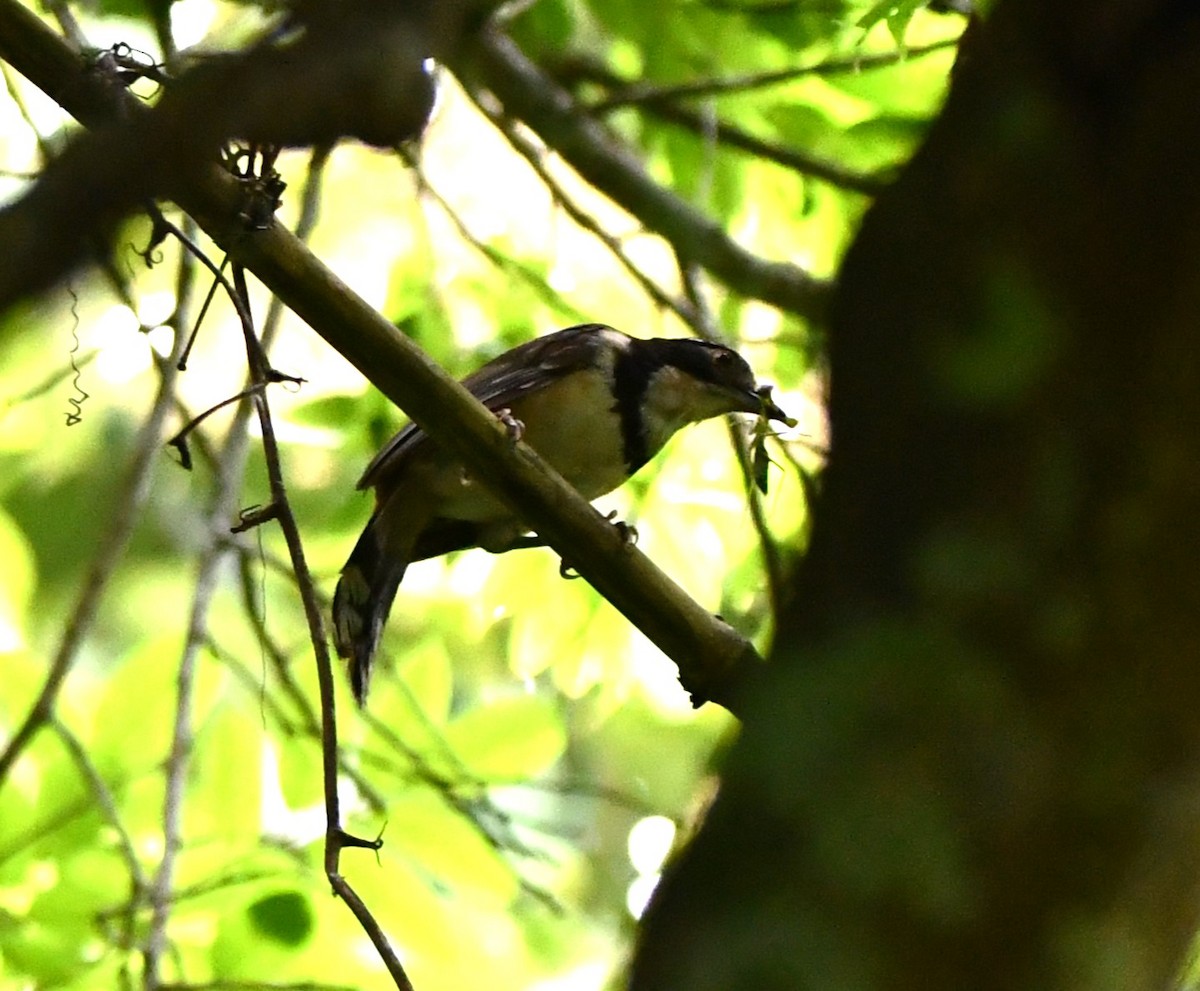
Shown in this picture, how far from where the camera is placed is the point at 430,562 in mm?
5332

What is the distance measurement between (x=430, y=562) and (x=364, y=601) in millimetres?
1364

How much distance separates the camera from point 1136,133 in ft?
3.54

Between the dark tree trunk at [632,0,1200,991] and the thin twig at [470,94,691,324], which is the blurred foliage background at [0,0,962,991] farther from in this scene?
the dark tree trunk at [632,0,1200,991]

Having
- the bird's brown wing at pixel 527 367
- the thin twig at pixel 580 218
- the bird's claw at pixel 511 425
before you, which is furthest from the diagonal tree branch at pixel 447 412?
the thin twig at pixel 580 218

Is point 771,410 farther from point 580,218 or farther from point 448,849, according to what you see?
point 448,849

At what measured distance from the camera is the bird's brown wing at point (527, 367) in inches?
169

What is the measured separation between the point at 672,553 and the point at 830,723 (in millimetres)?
3349

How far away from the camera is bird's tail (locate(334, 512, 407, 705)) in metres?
3.78

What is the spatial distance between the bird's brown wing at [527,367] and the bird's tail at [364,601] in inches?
6.6

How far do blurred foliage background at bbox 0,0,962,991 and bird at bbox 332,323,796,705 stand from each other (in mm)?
122

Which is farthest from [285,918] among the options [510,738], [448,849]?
[510,738]

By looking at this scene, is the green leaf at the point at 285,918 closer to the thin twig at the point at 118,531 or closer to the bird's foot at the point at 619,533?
the thin twig at the point at 118,531

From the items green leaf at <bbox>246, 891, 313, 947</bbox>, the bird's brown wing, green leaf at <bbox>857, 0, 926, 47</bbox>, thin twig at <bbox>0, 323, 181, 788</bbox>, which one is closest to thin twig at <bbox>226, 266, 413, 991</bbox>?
green leaf at <bbox>246, 891, 313, 947</bbox>

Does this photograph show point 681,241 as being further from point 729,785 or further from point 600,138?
point 729,785
